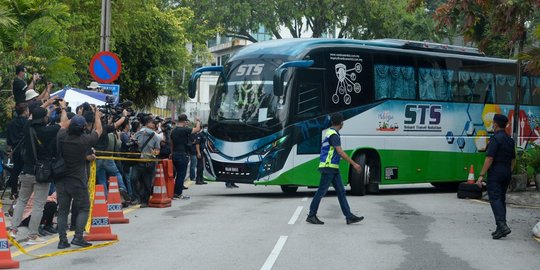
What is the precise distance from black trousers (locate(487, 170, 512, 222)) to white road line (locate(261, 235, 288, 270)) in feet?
10.8

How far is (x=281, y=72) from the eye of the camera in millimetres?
20000

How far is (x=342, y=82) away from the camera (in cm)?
2183

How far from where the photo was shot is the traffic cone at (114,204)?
14.9 meters

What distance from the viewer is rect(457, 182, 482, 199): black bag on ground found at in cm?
2286

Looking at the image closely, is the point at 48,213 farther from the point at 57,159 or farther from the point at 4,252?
the point at 4,252

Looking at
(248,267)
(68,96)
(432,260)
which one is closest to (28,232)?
(248,267)

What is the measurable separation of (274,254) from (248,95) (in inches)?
389

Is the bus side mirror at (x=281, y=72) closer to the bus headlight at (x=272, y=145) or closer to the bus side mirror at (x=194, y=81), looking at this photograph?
the bus headlight at (x=272, y=145)

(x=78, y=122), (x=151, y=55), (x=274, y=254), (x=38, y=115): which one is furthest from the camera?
(x=151, y=55)

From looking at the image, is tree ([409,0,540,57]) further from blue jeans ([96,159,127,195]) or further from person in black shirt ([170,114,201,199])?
person in black shirt ([170,114,201,199])

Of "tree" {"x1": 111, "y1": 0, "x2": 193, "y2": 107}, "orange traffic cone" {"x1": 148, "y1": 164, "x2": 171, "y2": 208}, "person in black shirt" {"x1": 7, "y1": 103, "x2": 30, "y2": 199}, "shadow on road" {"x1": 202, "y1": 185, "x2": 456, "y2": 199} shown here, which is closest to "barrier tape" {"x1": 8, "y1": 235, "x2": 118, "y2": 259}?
"person in black shirt" {"x1": 7, "y1": 103, "x2": 30, "y2": 199}

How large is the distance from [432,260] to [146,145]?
8749mm

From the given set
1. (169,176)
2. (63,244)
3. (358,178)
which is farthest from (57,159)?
(358,178)

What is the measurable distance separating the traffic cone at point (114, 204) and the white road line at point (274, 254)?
123 inches
